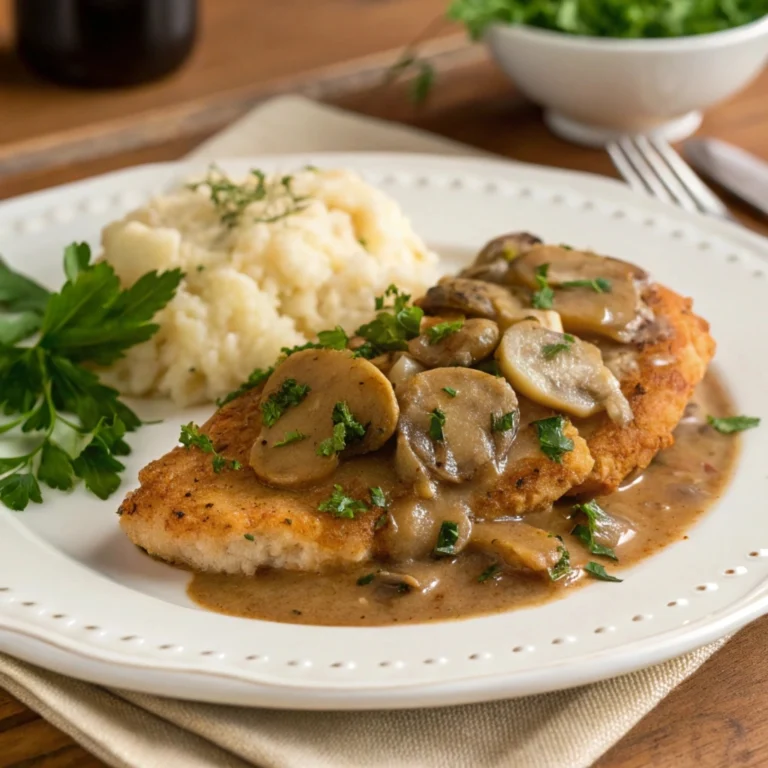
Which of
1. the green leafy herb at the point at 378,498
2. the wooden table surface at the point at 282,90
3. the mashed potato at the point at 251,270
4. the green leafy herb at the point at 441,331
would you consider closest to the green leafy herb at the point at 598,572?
the green leafy herb at the point at 378,498

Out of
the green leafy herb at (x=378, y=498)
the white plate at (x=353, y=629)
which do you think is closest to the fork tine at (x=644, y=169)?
the white plate at (x=353, y=629)

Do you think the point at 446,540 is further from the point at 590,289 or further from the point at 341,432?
the point at 590,289

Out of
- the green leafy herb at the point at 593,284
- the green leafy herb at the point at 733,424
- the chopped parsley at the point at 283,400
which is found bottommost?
the green leafy herb at the point at 733,424

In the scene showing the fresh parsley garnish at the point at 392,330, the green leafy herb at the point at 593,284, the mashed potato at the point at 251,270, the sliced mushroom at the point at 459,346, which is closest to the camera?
the sliced mushroom at the point at 459,346

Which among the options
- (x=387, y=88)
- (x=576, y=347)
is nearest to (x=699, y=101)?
(x=387, y=88)

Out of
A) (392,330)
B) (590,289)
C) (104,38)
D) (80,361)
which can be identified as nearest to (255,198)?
(80,361)

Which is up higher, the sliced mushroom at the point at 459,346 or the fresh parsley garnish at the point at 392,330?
the sliced mushroom at the point at 459,346

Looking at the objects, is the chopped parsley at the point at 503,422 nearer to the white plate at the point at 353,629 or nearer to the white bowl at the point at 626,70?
the white plate at the point at 353,629

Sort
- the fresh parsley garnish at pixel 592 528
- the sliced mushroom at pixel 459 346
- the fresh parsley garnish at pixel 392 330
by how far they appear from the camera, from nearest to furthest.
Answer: the fresh parsley garnish at pixel 592 528 → the sliced mushroom at pixel 459 346 → the fresh parsley garnish at pixel 392 330

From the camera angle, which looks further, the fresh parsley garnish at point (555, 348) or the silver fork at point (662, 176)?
the silver fork at point (662, 176)
